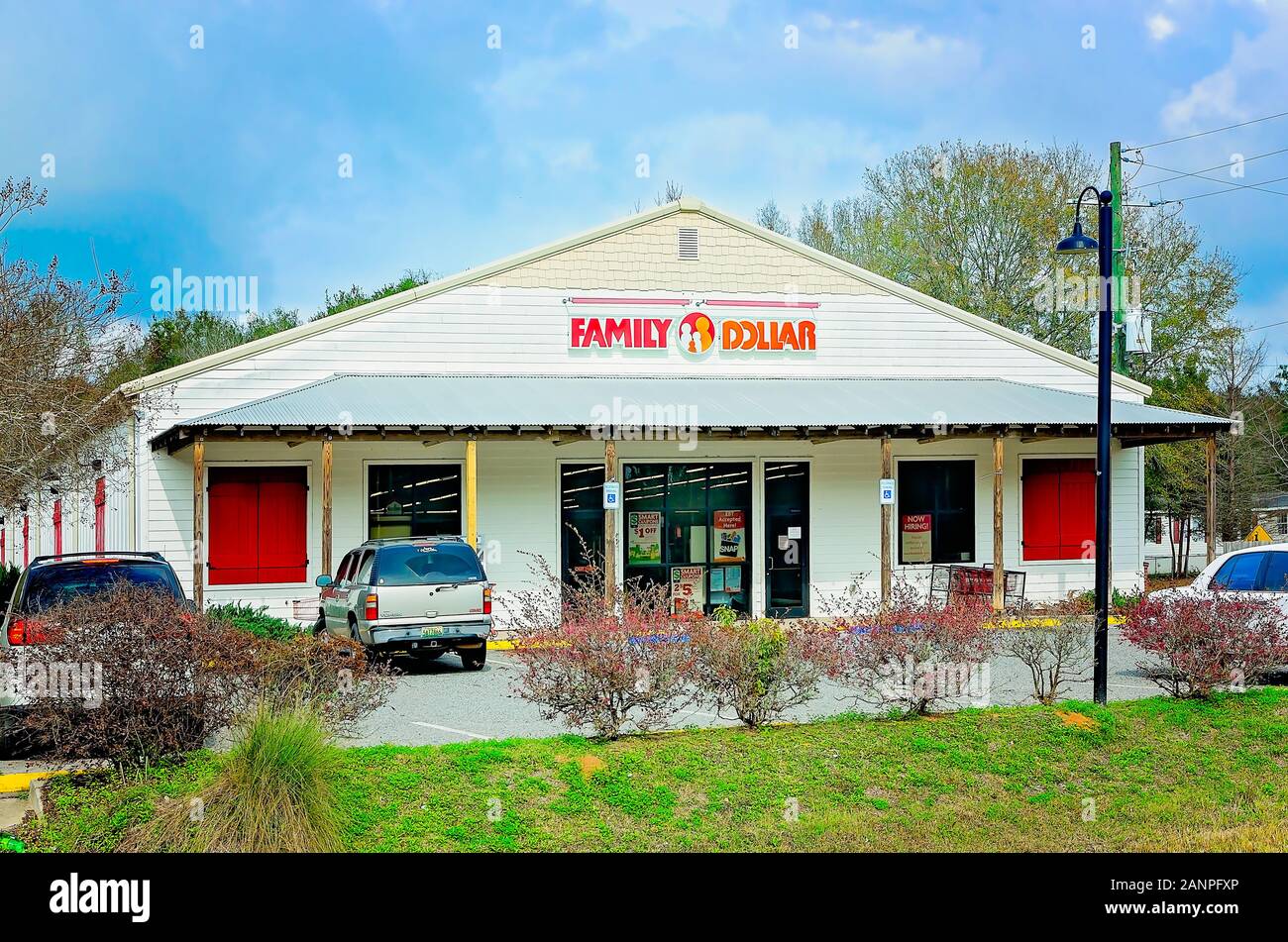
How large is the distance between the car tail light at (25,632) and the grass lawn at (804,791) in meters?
1.29

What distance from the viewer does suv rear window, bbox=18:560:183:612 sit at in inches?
492

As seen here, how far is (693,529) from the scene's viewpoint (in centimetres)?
2372

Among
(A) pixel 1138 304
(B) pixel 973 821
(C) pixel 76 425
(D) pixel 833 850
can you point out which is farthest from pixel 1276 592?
(A) pixel 1138 304

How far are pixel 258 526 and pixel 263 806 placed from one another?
574 inches

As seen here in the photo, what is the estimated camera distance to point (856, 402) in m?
23.3

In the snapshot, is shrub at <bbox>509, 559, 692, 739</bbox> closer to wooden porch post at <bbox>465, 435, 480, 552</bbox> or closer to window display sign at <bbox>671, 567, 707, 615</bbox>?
wooden porch post at <bbox>465, 435, 480, 552</bbox>

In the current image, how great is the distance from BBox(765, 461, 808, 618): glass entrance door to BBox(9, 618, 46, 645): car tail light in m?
14.4

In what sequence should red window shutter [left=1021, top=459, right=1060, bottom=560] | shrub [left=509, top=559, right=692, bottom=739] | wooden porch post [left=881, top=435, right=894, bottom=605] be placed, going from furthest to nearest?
red window shutter [left=1021, top=459, right=1060, bottom=560] → wooden porch post [left=881, top=435, right=894, bottom=605] → shrub [left=509, top=559, right=692, bottom=739]

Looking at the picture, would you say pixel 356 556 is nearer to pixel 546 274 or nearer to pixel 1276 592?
pixel 546 274

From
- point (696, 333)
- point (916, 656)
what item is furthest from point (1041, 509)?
point (916, 656)

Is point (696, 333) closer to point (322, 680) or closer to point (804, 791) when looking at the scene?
point (322, 680)

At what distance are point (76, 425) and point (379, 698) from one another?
10.2 metres

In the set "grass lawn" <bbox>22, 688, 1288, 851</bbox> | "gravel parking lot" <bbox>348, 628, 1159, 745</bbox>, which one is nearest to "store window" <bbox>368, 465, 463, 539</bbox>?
"gravel parking lot" <bbox>348, 628, 1159, 745</bbox>

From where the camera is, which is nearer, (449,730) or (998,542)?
(449,730)
